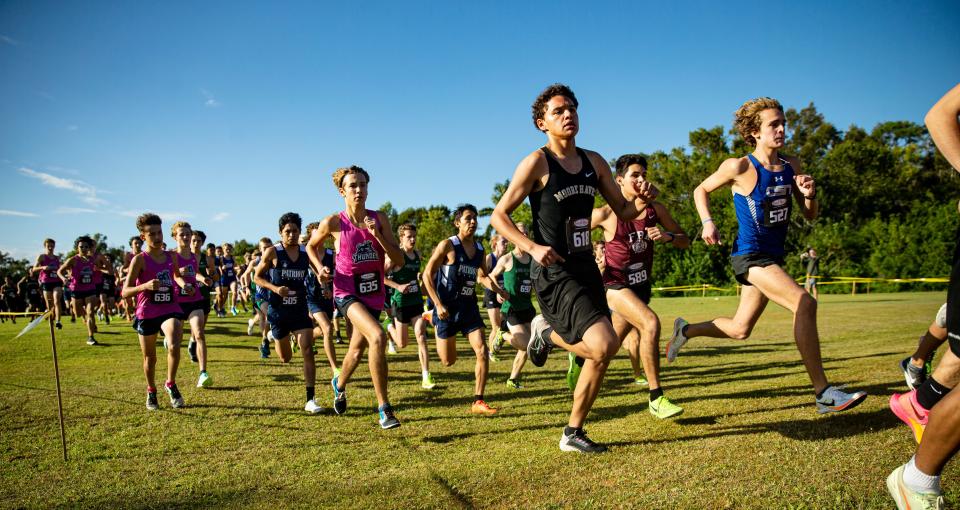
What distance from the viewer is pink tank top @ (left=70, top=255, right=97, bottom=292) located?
1412 cm

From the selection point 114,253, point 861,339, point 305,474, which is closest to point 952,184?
point 861,339

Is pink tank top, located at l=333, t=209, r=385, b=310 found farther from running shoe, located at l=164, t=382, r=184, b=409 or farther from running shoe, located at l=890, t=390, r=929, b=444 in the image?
running shoe, located at l=890, t=390, r=929, b=444

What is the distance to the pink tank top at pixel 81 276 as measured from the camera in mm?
14125

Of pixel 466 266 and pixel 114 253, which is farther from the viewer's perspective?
pixel 114 253

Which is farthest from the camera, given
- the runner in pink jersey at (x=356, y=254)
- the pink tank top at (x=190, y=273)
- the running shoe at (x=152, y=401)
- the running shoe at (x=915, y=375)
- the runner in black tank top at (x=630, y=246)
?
the pink tank top at (x=190, y=273)

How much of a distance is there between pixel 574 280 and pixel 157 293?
18.1 feet

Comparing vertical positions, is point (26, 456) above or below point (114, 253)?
below

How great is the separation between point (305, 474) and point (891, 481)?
12.0 feet

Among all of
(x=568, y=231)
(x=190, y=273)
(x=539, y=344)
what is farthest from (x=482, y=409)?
(x=190, y=273)

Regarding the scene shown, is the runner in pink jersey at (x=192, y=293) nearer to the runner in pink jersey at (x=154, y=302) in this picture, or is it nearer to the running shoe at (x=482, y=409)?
the runner in pink jersey at (x=154, y=302)

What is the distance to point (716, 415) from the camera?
208 inches

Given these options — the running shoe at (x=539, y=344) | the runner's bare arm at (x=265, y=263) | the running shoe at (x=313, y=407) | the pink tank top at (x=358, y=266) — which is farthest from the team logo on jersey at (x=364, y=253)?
the runner's bare arm at (x=265, y=263)

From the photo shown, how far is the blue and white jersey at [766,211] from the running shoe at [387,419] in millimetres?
3509

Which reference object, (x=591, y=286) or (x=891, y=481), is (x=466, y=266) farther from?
(x=891, y=481)
